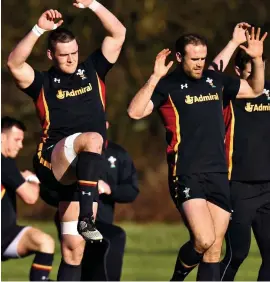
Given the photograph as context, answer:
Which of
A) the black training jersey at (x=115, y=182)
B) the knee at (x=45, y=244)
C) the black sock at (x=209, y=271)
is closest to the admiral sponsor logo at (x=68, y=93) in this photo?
the black sock at (x=209, y=271)

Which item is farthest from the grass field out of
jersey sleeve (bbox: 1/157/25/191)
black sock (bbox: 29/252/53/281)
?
jersey sleeve (bbox: 1/157/25/191)

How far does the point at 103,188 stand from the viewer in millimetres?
12703

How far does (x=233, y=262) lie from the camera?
12.2 meters

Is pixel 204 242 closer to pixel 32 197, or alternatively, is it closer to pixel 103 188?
pixel 103 188

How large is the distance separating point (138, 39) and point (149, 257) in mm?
10316

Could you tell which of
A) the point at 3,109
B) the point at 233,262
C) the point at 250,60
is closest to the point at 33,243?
the point at 233,262

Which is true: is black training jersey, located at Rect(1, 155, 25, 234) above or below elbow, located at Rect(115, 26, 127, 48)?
below

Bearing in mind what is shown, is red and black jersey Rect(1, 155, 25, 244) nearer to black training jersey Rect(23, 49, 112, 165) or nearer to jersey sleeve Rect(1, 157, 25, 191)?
jersey sleeve Rect(1, 157, 25, 191)

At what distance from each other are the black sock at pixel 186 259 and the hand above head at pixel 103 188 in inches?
52.5

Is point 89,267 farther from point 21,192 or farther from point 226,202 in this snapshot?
point 226,202

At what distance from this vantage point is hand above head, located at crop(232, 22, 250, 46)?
12.2m

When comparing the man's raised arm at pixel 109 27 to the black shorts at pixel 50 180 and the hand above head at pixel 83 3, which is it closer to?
the hand above head at pixel 83 3

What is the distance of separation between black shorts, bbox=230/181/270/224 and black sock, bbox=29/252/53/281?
2.25 m

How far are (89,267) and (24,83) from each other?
8.78ft
